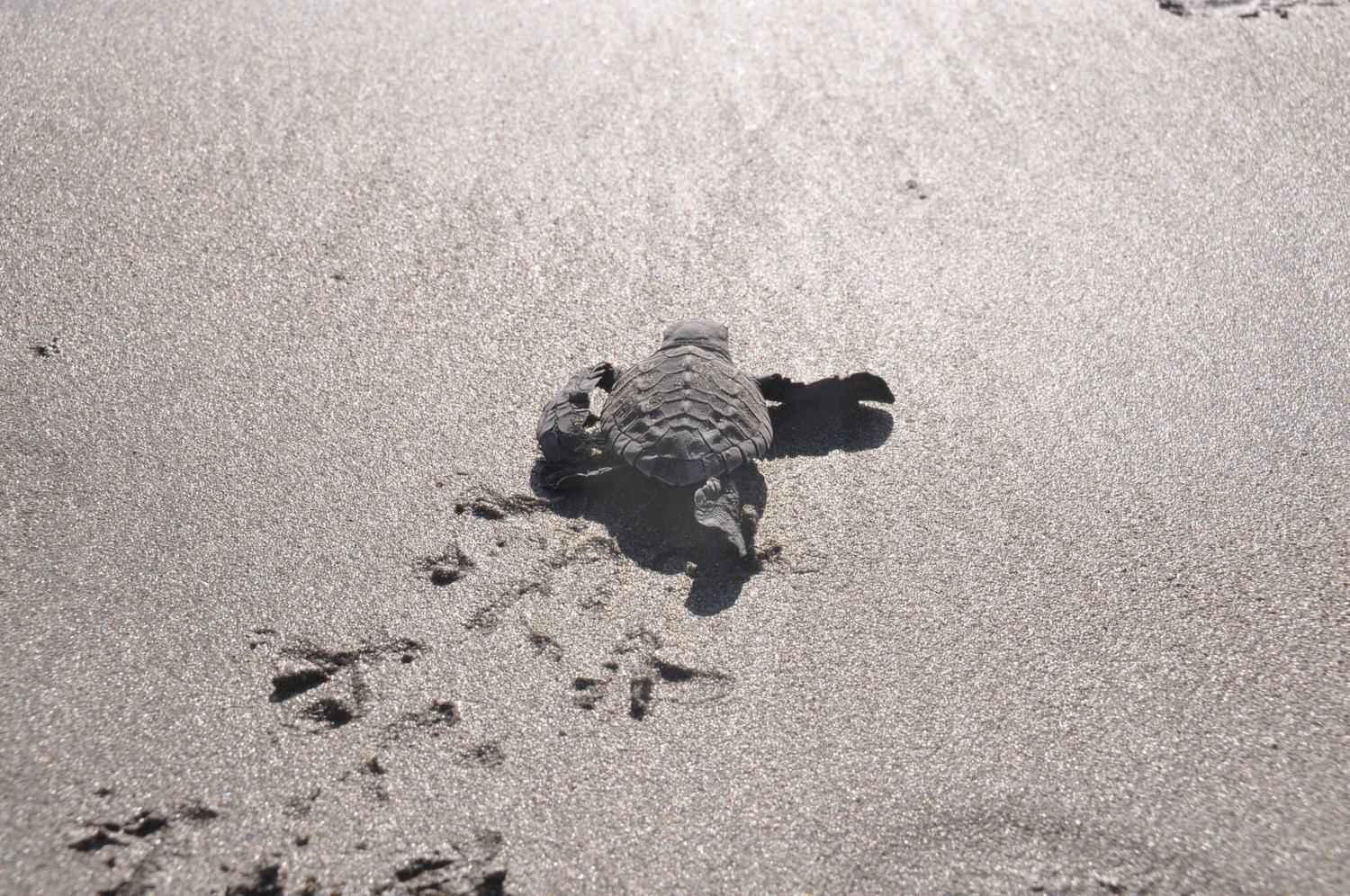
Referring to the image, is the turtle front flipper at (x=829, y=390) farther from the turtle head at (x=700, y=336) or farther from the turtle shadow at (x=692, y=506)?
the turtle head at (x=700, y=336)

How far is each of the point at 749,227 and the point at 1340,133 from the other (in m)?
2.37

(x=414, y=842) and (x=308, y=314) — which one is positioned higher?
(x=308, y=314)

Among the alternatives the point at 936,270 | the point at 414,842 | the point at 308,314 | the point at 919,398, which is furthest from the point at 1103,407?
the point at 308,314

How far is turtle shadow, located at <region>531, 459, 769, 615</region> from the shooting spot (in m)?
2.36

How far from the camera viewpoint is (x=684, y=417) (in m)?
2.47

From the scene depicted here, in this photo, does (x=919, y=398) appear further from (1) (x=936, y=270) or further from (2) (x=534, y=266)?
(2) (x=534, y=266)

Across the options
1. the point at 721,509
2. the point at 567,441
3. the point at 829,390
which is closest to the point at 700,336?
the point at 829,390

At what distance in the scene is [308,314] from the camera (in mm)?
3059

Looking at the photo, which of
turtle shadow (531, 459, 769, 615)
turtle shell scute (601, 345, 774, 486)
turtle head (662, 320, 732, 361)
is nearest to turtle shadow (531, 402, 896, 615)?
turtle shadow (531, 459, 769, 615)

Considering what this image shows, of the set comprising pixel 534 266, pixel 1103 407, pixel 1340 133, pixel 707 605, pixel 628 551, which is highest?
pixel 1340 133

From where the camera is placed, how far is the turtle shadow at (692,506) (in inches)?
93.7

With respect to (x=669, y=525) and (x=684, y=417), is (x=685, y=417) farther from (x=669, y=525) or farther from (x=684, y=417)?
(x=669, y=525)

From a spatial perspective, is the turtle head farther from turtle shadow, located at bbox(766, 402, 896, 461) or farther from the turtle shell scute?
turtle shadow, located at bbox(766, 402, 896, 461)

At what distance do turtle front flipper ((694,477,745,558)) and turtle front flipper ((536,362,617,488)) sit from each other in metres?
0.31
